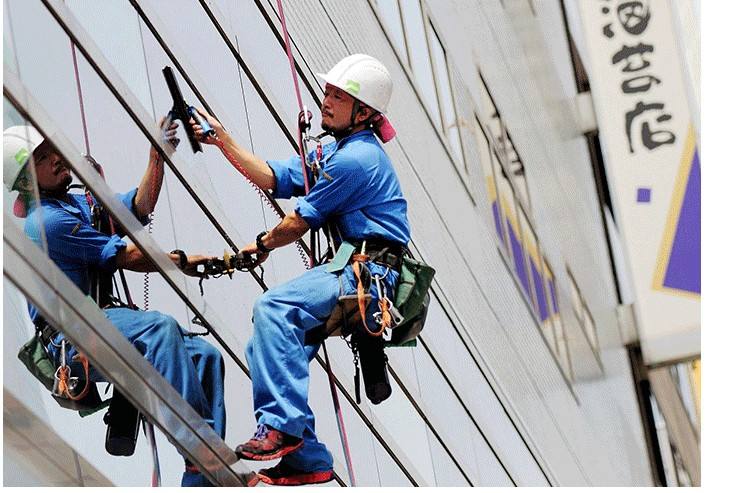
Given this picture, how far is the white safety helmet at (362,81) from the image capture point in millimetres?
9438

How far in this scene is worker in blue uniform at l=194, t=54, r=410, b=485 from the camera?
845 centimetres

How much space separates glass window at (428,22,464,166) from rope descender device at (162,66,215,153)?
7321 millimetres

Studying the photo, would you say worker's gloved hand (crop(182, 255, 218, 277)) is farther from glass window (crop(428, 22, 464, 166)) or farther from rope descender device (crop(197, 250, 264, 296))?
glass window (crop(428, 22, 464, 166))

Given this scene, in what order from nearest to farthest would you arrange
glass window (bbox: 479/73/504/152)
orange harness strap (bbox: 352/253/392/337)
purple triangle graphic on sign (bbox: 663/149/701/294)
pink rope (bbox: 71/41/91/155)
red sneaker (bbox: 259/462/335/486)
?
pink rope (bbox: 71/41/91/155) < red sneaker (bbox: 259/462/335/486) < orange harness strap (bbox: 352/253/392/337) < glass window (bbox: 479/73/504/152) < purple triangle graphic on sign (bbox: 663/149/701/294)

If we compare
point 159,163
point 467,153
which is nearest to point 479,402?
point 467,153

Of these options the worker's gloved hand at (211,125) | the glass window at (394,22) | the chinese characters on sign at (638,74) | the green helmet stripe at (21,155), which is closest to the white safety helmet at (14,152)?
the green helmet stripe at (21,155)

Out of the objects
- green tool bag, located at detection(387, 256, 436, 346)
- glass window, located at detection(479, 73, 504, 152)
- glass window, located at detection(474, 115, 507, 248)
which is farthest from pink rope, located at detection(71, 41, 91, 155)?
glass window, located at detection(479, 73, 504, 152)

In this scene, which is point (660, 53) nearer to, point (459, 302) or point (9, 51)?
point (459, 302)

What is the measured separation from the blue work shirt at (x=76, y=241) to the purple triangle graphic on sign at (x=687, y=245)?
15.5 meters

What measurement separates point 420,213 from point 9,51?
7406 millimetres

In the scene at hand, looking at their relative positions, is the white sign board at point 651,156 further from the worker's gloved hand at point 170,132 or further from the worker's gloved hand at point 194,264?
the worker's gloved hand at point 194,264

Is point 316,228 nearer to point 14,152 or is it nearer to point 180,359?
point 180,359

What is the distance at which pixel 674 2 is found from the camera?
2367 centimetres

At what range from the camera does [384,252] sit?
9156 millimetres
